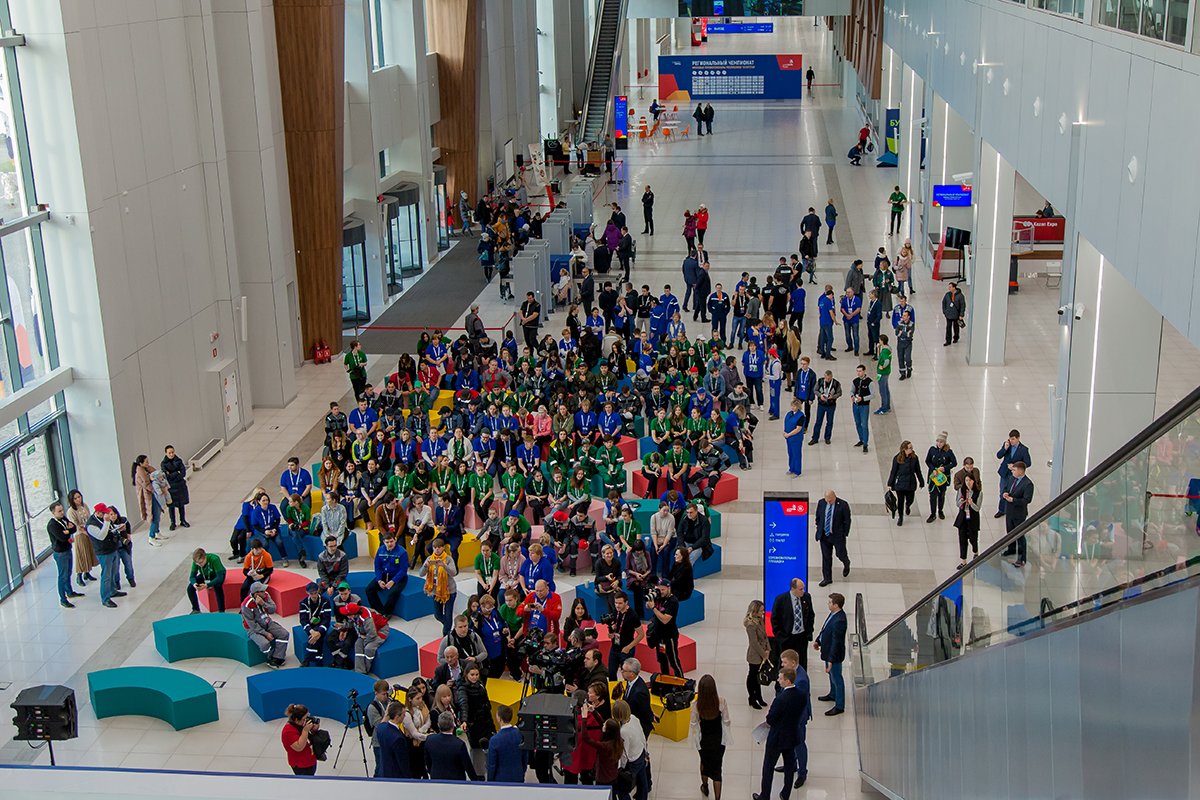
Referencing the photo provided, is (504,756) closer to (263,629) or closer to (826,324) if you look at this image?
(263,629)

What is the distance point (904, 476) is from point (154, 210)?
36.6ft

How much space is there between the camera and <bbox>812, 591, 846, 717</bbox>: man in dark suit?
35.7ft

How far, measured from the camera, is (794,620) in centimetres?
1140

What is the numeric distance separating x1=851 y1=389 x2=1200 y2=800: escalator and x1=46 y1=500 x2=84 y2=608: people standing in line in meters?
10.6

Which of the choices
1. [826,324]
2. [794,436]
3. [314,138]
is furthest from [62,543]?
[826,324]

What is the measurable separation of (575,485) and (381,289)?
1406cm

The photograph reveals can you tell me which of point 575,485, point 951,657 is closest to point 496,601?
point 575,485

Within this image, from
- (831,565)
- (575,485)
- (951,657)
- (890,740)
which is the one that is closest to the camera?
(951,657)

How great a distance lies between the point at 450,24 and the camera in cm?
3294

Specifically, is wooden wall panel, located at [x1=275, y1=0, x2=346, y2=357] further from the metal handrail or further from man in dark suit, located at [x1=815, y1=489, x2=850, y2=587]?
the metal handrail

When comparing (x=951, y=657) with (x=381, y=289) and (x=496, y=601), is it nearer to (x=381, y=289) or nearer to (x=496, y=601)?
(x=496, y=601)

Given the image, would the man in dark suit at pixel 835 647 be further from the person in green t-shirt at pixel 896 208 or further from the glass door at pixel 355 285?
the person in green t-shirt at pixel 896 208

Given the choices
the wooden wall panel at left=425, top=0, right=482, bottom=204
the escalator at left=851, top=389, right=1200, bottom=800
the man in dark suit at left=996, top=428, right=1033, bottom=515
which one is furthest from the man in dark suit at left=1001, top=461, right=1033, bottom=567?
the wooden wall panel at left=425, top=0, right=482, bottom=204

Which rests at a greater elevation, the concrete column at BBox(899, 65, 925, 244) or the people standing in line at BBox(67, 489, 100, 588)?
the concrete column at BBox(899, 65, 925, 244)
